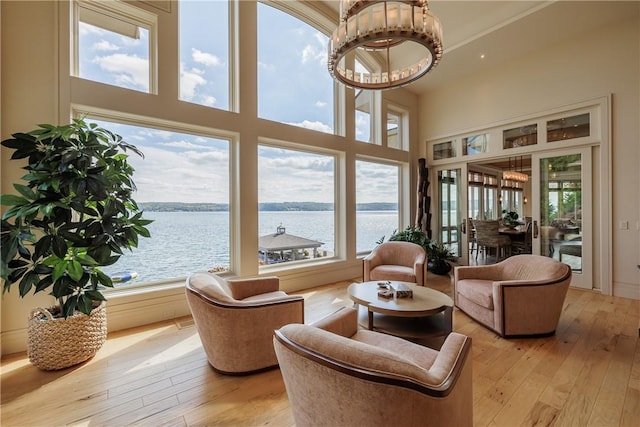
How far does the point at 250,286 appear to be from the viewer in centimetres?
277

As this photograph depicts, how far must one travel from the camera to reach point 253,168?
3.84 metres

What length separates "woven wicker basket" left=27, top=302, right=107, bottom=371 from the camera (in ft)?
7.14

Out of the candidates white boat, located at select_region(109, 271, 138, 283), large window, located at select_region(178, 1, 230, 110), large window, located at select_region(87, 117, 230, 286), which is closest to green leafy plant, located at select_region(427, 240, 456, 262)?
large window, located at select_region(87, 117, 230, 286)

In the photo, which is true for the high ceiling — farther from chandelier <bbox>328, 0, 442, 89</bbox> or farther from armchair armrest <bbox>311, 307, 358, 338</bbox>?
armchair armrest <bbox>311, 307, 358, 338</bbox>

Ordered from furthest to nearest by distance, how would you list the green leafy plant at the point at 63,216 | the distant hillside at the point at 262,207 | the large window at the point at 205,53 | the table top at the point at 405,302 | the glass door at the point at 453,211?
1. the glass door at the point at 453,211
2. the large window at the point at 205,53
3. the distant hillside at the point at 262,207
4. the table top at the point at 405,302
5. the green leafy plant at the point at 63,216

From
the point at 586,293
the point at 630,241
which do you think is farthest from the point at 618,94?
the point at 586,293

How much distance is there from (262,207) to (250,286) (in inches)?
61.5

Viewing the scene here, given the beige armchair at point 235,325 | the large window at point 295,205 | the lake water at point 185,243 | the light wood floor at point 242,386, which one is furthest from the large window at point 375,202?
the beige armchair at point 235,325

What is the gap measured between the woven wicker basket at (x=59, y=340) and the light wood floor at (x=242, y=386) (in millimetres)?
93

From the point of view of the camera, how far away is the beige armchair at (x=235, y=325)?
79.7 inches

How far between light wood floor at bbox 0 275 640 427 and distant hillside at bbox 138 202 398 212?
4.67ft

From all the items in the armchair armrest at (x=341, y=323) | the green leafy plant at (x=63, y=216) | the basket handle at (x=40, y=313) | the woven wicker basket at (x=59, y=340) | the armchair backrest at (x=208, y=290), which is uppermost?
the green leafy plant at (x=63, y=216)

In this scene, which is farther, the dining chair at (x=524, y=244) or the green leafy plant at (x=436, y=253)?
the dining chair at (x=524, y=244)

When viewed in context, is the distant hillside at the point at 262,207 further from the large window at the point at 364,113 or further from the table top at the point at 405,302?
the table top at the point at 405,302
